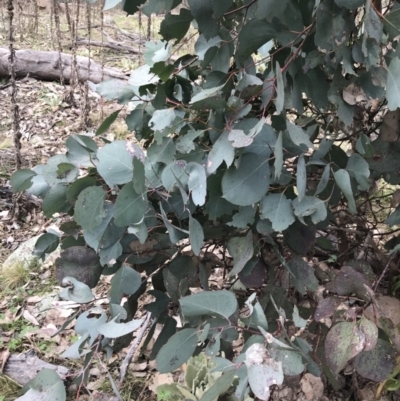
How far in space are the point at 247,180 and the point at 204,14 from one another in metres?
0.27

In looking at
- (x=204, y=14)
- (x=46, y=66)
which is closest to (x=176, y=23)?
(x=204, y=14)

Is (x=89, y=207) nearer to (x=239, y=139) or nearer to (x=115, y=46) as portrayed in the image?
(x=239, y=139)

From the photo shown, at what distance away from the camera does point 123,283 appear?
84 cm

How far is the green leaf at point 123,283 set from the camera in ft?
2.73

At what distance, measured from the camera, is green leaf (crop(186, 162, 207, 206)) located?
71cm

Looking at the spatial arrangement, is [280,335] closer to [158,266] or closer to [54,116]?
[158,266]

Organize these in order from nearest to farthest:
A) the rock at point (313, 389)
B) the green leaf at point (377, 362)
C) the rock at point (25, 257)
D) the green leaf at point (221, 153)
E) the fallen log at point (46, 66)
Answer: the green leaf at point (221, 153), the green leaf at point (377, 362), the rock at point (313, 389), the rock at point (25, 257), the fallen log at point (46, 66)

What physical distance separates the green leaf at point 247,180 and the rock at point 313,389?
3.49 feet

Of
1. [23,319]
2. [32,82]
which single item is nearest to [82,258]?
[23,319]

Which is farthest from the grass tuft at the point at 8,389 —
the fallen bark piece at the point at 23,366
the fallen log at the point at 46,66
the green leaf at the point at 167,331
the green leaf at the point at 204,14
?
the fallen log at the point at 46,66

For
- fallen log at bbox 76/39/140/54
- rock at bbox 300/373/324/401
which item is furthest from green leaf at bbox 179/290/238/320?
fallen log at bbox 76/39/140/54

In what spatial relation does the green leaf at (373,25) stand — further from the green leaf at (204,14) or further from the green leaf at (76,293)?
the green leaf at (76,293)

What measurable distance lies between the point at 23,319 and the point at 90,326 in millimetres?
1574

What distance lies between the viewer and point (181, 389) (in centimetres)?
144
